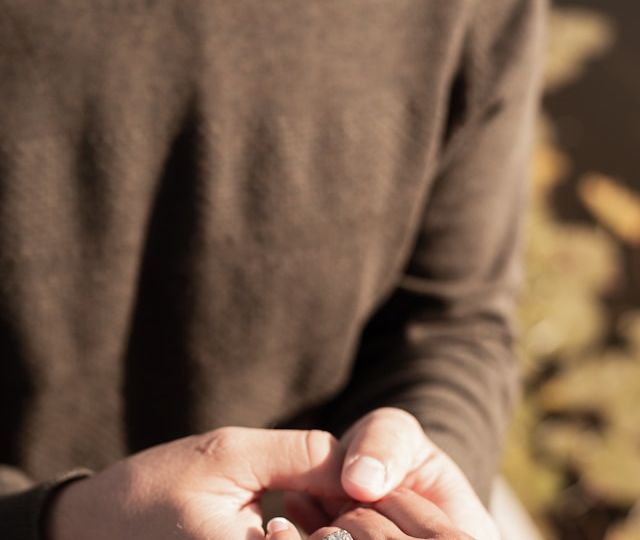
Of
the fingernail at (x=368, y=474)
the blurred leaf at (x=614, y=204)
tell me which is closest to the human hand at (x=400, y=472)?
the fingernail at (x=368, y=474)

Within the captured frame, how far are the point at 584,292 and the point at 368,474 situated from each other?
1.54 metres

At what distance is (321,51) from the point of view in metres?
0.77

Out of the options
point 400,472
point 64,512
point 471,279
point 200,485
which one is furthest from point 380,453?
point 471,279

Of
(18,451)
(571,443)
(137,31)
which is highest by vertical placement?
(137,31)

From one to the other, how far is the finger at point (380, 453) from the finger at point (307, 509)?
0.21 ft

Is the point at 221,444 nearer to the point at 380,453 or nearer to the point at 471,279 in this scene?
the point at 380,453

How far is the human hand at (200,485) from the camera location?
60 centimetres

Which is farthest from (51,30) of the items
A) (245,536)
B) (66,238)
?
(245,536)

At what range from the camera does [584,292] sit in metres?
2.05

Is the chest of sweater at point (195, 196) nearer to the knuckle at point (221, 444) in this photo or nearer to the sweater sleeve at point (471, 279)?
the sweater sleeve at point (471, 279)

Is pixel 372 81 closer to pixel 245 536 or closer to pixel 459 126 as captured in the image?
pixel 459 126

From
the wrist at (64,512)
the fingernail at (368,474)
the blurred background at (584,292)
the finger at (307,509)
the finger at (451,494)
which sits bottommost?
the blurred background at (584,292)

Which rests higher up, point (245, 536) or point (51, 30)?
point (51, 30)

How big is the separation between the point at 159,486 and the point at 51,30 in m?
0.34
